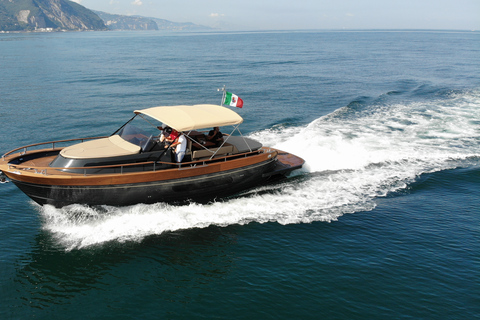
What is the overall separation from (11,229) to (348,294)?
34.7 feet

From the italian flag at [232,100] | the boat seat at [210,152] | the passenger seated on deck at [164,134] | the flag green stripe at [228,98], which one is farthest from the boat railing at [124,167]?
the flag green stripe at [228,98]


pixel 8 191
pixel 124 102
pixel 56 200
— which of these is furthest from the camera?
pixel 124 102

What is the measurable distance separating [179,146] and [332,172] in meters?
7.54

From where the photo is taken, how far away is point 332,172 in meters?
16.7

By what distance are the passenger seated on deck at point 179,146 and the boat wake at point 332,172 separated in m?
1.72

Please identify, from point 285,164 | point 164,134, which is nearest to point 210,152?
point 164,134

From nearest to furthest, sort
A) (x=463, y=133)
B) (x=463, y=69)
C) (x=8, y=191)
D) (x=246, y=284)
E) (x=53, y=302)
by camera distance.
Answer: (x=53, y=302) < (x=246, y=284) < (x=8, y=191) < (x=463, y=133) < (x=463, y=69)

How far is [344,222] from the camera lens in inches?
500

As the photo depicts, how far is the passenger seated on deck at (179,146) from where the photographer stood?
12500 mm

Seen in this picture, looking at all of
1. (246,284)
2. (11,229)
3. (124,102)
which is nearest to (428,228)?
(246,284)

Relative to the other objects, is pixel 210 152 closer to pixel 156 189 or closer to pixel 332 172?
pixel 156 189

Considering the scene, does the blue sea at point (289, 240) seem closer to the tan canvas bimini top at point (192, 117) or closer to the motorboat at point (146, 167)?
the motorboat at point (146, 167)

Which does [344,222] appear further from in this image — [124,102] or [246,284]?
[124,102]

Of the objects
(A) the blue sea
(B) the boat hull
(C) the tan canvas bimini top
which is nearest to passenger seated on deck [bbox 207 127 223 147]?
(C) the tan canvas bimini top
